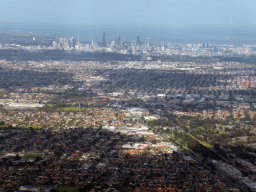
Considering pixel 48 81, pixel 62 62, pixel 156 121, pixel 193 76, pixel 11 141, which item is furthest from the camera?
pixel 62 62

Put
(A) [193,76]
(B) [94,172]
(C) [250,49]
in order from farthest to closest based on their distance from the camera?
(C) [250,49], (A) [193,76], (B) [94,172]

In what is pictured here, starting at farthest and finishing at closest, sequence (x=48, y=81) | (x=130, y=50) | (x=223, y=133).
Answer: (x=130, y=50) → (x=48, y=81) → (x=223, y=133)

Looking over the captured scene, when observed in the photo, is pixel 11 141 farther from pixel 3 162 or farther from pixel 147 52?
pixel 147 52

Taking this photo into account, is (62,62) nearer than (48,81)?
No

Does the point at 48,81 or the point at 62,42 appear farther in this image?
the point at 62,42

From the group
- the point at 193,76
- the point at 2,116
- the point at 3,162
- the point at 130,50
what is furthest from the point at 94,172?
the point at 130,50

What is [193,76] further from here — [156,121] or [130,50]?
[130,50]

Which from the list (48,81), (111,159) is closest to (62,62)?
(48,81)

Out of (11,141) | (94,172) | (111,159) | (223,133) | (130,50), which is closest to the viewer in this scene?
(94,172)
